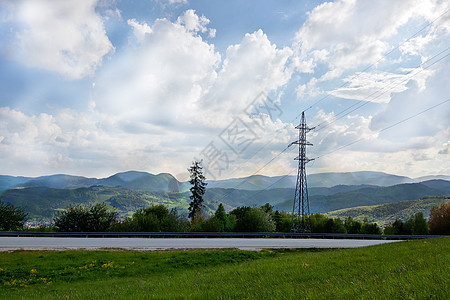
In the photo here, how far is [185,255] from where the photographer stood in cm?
2264

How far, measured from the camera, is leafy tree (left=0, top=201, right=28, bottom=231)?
49.3 metres

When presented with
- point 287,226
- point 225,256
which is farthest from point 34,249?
point 287,226

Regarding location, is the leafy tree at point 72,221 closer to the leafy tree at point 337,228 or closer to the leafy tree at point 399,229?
the leafy tree at point 337,228

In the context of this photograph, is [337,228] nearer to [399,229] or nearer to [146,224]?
[399,229]

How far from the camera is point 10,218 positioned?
5012cm

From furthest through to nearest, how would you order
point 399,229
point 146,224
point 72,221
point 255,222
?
point 399,229
point 255,222
point 146,224
point 72,221

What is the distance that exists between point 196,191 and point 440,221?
67.7 m

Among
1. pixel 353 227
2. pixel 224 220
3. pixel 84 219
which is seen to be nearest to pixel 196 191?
pixel 224 220

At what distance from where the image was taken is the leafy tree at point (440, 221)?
83281 mm

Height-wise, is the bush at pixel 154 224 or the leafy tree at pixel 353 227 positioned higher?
the bush at pixel 154 224

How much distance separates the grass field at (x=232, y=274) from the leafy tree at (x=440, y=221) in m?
77.5

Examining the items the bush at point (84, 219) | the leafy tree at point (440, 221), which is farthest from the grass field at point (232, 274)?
the leafy tree at point (440, 221)

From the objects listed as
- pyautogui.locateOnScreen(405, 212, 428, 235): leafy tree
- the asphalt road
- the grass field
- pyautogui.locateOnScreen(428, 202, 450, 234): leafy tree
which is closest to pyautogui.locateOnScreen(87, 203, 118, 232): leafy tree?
the asphalt road

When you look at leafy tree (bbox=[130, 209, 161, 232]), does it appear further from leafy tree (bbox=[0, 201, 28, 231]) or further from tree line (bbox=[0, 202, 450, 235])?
leafy tree (bbox=[0, 201, 28, 231])
